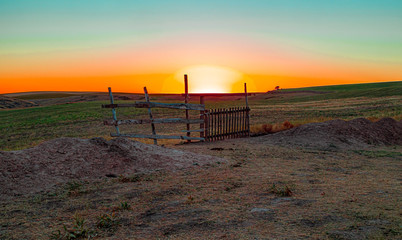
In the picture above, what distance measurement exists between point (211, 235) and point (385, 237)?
2.04 meters

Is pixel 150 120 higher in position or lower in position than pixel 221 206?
higher

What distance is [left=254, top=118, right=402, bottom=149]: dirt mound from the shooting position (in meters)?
13.5

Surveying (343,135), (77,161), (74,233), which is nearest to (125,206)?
(74,233)

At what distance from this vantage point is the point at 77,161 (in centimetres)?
823

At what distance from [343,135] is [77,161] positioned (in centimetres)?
1115

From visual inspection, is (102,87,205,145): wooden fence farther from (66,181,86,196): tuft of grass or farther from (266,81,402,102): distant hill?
(266,81,402,102): distant hill

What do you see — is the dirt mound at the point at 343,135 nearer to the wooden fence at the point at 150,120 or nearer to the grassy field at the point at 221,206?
the wooden fence at the point at 150,120

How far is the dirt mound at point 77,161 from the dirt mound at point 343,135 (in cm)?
533

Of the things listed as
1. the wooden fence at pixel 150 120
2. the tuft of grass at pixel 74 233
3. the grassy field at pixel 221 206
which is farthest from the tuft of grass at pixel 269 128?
the tuft of grass at pixel 74 233

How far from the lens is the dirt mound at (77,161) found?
23.4ft

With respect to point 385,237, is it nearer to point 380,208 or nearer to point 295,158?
point 380,208

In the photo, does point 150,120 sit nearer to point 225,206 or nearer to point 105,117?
point 225,206

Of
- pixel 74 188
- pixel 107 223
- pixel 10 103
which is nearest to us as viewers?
pixel 107 223

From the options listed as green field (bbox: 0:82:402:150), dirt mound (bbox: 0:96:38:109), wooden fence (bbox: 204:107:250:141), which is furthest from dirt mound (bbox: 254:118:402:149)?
dirt mound (bbox: 0:96:38:109)
